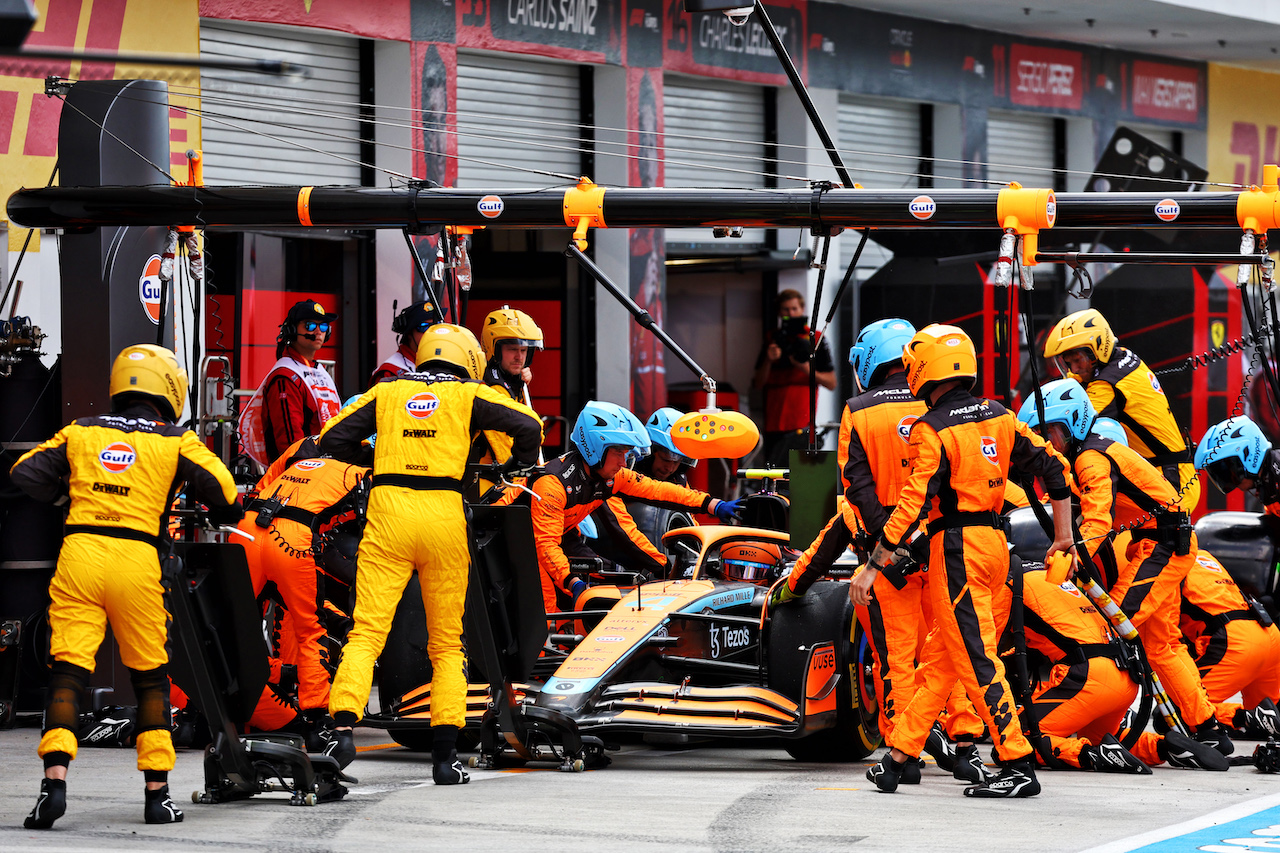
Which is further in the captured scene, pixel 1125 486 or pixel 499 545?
pixel 1125 486

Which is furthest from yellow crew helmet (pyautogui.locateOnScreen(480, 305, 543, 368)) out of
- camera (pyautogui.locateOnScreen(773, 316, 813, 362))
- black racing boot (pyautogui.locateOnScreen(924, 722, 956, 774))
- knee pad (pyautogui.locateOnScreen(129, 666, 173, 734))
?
camera (pyautogui.locateOnScreen(773, 316, 813, 362))

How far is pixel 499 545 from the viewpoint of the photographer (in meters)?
7.91

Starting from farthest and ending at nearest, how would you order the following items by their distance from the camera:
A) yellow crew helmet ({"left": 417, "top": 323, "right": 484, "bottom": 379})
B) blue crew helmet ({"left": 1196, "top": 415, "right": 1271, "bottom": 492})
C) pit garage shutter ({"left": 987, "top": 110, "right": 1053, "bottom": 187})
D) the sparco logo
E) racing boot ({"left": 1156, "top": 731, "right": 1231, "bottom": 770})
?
pit garage shutter ({"left": 987, "top": 110, "right": 1053, "bottom": 187}) < blue crew helmet ({"left": 1196, "top": 415, "right": 1271, "bottom": 492}) < the sparco logo < racing boot ({"left": 1156, "top": 731, "right": 1231, "bottom": 770}) < yellow crew helmet ({"left": 417, "top": 323, "right": 484, "bottom": 379})

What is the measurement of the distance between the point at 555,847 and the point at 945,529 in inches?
91.4

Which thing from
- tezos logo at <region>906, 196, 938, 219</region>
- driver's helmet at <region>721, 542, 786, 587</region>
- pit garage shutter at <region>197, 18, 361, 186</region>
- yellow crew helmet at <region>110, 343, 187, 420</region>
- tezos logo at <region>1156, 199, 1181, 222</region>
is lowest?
driver's helmet at <region>721, 542, 786, 587</region>

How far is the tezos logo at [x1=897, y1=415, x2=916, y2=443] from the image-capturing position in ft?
25.8

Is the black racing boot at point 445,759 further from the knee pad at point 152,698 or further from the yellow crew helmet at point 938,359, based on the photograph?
the yellow crew helmet at point 938,359

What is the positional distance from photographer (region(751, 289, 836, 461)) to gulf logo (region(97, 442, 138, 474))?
9.44 metres

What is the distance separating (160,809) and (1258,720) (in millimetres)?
5648

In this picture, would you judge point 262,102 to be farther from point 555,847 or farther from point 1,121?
point 555,847

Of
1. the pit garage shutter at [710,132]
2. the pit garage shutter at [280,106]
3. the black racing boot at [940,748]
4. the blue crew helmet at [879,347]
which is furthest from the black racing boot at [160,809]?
the pit garage shutter at [710,132]

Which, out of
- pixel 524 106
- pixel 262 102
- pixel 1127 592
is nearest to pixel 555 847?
pixel 1127 592

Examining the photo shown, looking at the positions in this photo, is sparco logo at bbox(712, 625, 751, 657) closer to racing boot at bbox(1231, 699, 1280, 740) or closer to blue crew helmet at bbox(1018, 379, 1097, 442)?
blue crew helmet at bbox(1018, 379, 1097, 442)

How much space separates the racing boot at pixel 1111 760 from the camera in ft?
26.2
